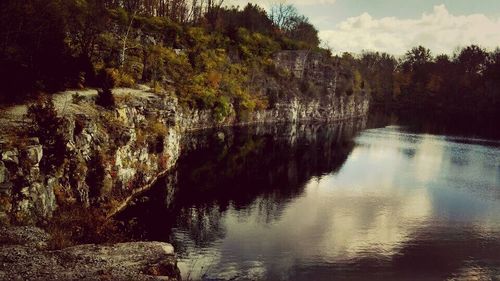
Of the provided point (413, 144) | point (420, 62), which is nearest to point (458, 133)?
point (413, 144)

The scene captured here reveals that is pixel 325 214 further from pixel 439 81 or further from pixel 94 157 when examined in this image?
pixel 439 81

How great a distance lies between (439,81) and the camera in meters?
160

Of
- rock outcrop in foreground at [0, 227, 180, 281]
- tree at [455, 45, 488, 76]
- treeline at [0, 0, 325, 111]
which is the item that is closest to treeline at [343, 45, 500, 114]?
tree at [455, 45, 488, 76]

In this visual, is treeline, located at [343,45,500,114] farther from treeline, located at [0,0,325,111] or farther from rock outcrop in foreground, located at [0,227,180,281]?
rock outcrop in foreground, located at [0,227,180,281]

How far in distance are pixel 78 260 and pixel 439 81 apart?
6435 inches

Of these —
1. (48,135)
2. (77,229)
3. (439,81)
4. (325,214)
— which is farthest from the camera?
(439,81)

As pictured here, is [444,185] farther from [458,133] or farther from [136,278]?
[458,133]

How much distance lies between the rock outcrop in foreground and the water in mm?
4296

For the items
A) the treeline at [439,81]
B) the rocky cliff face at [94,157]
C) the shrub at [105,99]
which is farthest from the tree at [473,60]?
the shrub at [105,99]

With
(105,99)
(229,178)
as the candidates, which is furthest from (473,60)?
(105,99)

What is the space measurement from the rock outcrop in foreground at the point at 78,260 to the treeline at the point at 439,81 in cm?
12985

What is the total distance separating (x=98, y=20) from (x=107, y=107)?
59.6 ft

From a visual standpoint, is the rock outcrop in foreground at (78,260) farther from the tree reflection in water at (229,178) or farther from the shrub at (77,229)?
the tree reflection in water at (229,178)

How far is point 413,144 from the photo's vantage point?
70.4 meters
